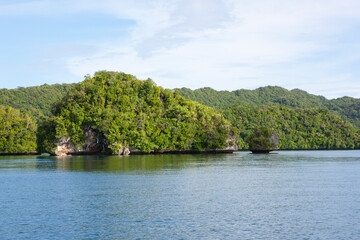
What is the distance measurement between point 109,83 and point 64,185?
297 feet

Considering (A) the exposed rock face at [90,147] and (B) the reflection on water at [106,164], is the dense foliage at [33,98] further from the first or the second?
(B) the reflection on water at [106,164]

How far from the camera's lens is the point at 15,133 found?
133875mm

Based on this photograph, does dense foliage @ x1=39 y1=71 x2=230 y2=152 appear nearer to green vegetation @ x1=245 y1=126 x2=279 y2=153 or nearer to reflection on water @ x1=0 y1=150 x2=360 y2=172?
green vegetation @ x1=245 y1=126 x2=279 y2=153

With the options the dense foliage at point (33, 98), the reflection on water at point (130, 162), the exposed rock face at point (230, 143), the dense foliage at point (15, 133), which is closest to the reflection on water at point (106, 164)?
the reflection on water at point (130, 162)

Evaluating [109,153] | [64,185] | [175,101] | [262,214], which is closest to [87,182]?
[64,185]

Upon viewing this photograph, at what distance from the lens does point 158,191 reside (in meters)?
34.7

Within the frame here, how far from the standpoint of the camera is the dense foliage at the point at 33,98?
167 m

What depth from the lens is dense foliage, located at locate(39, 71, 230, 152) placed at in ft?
380

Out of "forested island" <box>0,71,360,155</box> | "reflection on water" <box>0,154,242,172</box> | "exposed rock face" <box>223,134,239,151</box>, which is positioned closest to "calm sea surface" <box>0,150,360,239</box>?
"reflection on water" <box>0,154,242,172</box>

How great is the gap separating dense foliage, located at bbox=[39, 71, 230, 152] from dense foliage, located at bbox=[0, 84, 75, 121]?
49.3 m

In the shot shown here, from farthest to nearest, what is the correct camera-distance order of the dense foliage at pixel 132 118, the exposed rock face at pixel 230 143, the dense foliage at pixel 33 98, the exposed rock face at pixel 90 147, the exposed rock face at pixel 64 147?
the dense foliage at pixel 33 98, the exposed rock face at pixel 230 143, the dense foliage at pixel 132 118, the exposed rock face at pixel 90 147, the exposed rock face at pixel 64 147

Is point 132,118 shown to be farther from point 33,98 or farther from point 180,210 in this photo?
point 180,210

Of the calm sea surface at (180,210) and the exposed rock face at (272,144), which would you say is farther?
the exposed rock face at (272,144)

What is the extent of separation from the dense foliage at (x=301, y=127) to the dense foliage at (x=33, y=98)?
84.3 metres
